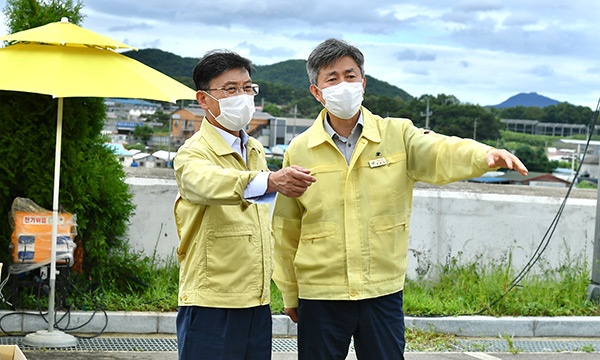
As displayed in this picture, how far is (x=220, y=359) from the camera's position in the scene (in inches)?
143

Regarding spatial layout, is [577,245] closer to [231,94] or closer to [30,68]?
[30,68]

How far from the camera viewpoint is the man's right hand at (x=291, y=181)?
10.6 feet

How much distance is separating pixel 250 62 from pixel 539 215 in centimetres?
552

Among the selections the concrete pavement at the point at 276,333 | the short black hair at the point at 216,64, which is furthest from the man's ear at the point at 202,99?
the concrete pavement at the point at 276,333

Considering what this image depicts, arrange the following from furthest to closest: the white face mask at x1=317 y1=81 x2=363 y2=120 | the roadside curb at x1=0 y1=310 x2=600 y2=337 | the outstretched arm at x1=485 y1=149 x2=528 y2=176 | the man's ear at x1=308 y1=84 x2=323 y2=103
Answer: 1. the roadside curb at x1=0 y1=310 x2=600 y2=337
2. the man's ear at x1=308 y1=84 x2=323 y2=103
3. the white face mask at x1=317 y1=81 x2=363 y2=120
4. the outstretched arm at x1=485 y1=149 x2=528 y2=176

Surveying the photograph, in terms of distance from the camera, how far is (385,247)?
12.9 feet

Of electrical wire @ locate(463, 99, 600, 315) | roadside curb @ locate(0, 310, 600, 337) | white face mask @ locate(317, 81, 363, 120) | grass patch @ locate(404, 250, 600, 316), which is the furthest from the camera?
electrical wire @ locate(463, 99, 600, 315)

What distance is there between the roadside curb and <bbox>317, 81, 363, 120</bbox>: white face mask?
3875mm

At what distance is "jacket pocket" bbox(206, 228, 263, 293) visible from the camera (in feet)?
11.9

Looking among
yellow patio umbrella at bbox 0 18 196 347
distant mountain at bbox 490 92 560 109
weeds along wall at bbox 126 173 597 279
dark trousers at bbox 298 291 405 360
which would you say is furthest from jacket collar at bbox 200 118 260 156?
distant mountain at bbox 490 92 560 109

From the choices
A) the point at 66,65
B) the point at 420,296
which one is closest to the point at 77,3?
the point at 66,65

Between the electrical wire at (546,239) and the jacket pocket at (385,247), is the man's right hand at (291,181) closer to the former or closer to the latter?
the jacket pocket at (385,247)

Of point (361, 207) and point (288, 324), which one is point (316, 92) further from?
point (288, 324)

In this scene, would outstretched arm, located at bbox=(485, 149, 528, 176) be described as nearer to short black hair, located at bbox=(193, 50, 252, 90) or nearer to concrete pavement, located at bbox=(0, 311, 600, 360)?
short black hair, located at bbox=(193, 50, 252, 90)
